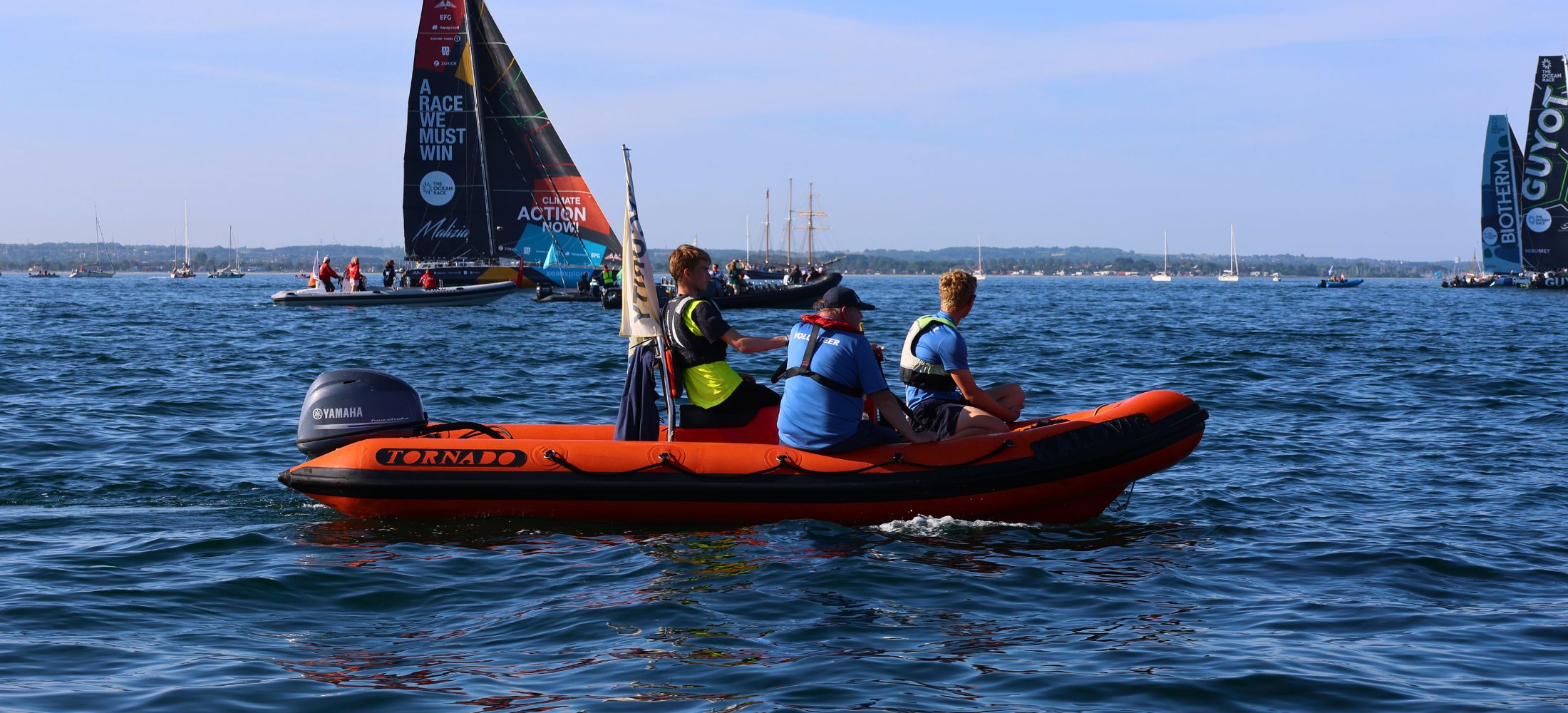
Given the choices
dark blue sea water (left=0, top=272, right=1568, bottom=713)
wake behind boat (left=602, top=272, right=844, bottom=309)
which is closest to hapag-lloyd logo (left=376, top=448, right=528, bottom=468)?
dark blue sea water (left=0, top=272, right=1568, bottom=713)

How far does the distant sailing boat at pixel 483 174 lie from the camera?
46844 mm

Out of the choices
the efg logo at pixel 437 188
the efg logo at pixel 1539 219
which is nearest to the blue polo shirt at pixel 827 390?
the efg logo at pixel 437 188

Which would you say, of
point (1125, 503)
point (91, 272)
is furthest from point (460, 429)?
point (91, 272)

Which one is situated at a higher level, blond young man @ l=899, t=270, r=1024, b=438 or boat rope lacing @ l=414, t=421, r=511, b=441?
blond young man @ l=899, t=270, r=1024, b=438

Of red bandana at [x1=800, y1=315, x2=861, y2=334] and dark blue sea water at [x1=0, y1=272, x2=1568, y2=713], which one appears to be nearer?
dark blue sea water at [x1=0, y1=272, x2=1568, y2=713]

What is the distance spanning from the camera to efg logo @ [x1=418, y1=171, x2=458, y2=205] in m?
47.0

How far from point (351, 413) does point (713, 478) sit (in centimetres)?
255

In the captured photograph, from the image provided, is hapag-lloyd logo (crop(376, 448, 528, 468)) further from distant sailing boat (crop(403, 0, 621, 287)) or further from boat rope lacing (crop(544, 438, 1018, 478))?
distant sailing boat (crop(403, 0, 621, 287))

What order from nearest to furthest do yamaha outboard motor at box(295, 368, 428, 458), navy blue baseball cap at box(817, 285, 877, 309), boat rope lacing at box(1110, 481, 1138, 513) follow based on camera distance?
1. navy blue baseball cap at box(817, 285, 877, 309)
2. yamaha outboard motor at box(295, 368, 428, 458)
3. boat rope lacing at box(1110, 481, 1138, 513)

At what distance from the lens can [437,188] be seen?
4722cm

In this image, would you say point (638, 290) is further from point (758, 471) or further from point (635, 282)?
point (758, 471)

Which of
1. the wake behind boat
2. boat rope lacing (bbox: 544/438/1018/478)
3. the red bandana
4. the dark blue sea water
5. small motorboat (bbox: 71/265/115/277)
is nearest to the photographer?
the dark blue sea water

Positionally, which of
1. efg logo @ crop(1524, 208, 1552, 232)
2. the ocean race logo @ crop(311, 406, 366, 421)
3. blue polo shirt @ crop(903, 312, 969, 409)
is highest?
efg logo @ crop(1524, 208, 1552, 232)

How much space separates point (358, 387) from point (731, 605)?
3.62 meters
